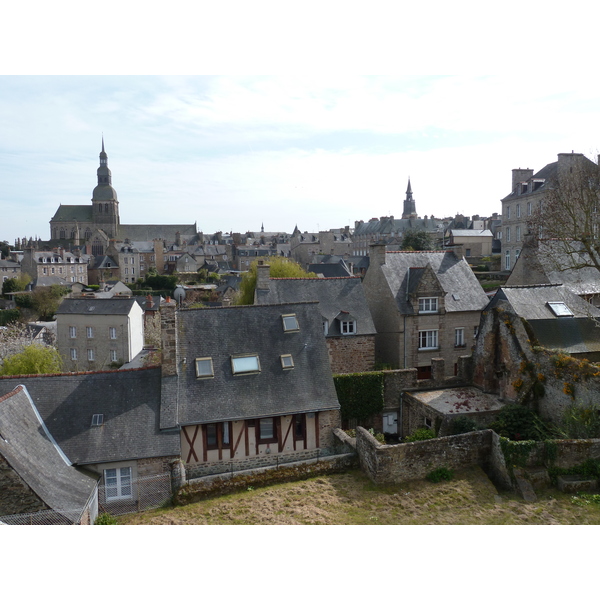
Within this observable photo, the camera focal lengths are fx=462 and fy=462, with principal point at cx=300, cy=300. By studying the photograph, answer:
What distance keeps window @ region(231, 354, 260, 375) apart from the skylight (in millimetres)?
10711

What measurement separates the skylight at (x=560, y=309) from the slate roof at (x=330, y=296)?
21.9 ft

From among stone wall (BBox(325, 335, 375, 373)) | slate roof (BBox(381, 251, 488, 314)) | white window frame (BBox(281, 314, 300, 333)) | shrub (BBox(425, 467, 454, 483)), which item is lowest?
shrub (BBox(425, 467, 454, 483))

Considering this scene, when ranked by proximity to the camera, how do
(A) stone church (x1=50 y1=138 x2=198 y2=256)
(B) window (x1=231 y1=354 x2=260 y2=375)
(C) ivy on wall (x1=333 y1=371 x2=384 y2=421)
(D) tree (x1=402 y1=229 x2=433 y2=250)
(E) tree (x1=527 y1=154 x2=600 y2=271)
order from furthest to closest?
(A) stone church (x1=50 y1=138 x2=198 y2=256)
(D) tree (x1=402 y1=229 x2=433 y2=250)
(E) tree (x1=527 y1=154 x2=600 y2=271)
(C) ivy on wall (x1=333 y1=371 x2=384 y2=421)
(B) window (x1=231 y1=354 x2=260 y2=375)

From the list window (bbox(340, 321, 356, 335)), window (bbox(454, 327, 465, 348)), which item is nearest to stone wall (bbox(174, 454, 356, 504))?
window (bbox(340, 321, 356, 335))

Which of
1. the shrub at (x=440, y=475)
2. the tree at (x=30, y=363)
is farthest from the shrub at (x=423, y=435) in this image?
the tree at (x=30, y=363)

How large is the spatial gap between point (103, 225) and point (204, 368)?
10594 centimetres

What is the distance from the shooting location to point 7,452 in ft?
30.0

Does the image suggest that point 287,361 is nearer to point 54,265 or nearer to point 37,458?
point 37,458

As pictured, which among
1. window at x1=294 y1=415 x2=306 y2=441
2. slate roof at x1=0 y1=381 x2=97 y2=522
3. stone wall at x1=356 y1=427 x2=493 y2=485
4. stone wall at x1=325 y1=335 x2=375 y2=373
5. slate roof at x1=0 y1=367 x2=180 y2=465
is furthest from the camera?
stone wall at x1=325 y1=335 x2=375 y2=373

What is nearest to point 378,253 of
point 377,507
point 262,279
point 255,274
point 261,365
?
point 262,279

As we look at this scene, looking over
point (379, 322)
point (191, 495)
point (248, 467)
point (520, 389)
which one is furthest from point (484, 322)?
point (191, 495)

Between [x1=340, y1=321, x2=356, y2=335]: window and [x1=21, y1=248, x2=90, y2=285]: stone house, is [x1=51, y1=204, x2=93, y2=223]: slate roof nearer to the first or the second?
[x1=21, y1=248, x2=90, y2=285]: stone house

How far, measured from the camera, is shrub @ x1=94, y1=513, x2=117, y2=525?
10016mm

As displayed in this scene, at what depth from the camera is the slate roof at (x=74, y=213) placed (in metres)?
110
